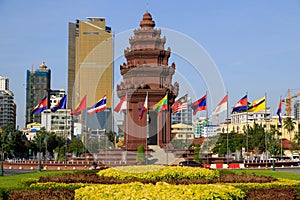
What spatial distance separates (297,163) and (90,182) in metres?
42.1

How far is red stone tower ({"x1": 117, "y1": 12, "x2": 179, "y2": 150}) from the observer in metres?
54.6

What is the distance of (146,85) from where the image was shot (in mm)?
55062

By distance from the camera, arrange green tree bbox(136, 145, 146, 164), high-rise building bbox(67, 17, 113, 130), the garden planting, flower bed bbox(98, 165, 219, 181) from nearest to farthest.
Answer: the garden planting, flower bed bbox(98, 165, 219, 181), green tree bbox(136, 145, 146, 164), high-rise building bbox(67, 17, 113, 130)

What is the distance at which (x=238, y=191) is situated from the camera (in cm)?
1259

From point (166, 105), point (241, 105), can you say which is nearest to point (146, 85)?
point (166, 105)

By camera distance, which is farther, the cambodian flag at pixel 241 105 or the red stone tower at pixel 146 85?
the red stone tower at pixel 146 85

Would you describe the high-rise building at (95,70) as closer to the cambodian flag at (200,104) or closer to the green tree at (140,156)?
the green tree at (140,156)

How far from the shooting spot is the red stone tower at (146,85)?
179 feet

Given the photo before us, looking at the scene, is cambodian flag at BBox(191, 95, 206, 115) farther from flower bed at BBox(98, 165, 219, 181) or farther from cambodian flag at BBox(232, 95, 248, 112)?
flower bed at BBox(98, 165, 219, 181)

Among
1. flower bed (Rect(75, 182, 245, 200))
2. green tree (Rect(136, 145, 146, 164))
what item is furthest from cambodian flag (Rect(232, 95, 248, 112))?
flower bed (Rect(75, 182, 245, 200))

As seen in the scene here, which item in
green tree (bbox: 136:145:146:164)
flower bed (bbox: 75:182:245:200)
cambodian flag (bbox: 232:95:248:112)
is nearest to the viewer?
flower bed (bbox: 75:182:245:200)

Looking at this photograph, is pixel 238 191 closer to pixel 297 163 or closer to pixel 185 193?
pixel 185 193

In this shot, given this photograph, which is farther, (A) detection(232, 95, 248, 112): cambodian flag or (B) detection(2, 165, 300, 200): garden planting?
(A) detection(232, 95, 248, 112): cambodian flag

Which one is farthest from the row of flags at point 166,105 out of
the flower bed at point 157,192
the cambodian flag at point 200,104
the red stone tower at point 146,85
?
the flower bed at point 157,192
